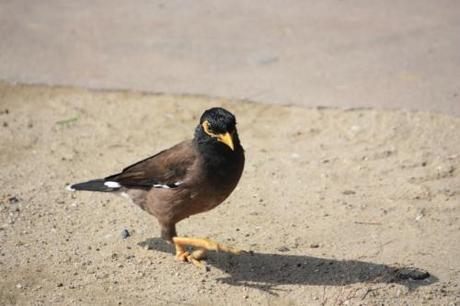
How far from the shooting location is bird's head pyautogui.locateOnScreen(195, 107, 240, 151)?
5.85 m

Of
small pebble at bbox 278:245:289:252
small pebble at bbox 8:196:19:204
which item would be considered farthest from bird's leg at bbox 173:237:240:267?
small pebble at bbox 8:196:19:204

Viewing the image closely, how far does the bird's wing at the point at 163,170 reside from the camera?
611cm

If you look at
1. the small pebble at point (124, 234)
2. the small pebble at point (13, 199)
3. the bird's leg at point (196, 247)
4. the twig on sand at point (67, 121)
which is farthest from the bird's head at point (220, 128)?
the twig on sand at point (67, 121)

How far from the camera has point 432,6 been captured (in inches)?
420

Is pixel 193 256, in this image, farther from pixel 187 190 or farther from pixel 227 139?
pixel 227 139

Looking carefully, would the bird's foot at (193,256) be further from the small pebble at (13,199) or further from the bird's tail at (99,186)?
the small pebble at (13,199)

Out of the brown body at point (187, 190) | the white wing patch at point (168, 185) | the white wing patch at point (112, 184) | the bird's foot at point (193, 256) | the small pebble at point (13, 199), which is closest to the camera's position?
the brown body at point (187, 190)

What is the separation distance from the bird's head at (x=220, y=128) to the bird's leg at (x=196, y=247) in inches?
30.1

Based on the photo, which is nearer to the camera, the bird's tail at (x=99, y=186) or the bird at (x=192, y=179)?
the bird at (x=192, y=179)

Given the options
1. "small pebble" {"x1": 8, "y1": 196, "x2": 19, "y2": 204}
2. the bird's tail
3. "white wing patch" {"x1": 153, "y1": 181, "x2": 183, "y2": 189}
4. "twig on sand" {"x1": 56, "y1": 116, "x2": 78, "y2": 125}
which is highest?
"white wing patch" {"x1": 153, "y1": 181, "x2": 183, "y2": 189}

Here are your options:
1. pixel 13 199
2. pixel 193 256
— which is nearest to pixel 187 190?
pixel 193 256

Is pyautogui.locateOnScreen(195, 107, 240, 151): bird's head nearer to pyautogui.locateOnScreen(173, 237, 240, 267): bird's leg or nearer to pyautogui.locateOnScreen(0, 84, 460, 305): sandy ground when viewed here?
pyautogui.locateOnScreen(173, 237, 240, 267): bird's leg

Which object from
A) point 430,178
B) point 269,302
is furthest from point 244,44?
point 269,302

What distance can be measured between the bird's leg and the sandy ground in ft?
0.28
